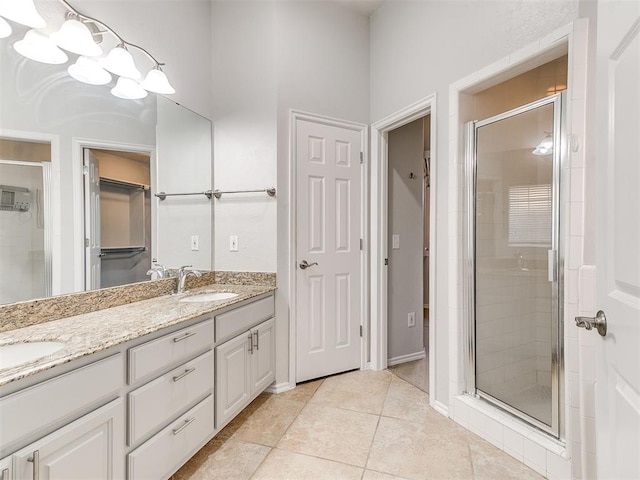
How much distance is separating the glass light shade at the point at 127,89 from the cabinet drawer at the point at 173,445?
1752 mm

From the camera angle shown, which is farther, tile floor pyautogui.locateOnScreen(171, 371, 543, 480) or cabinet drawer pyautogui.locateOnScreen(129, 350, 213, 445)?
tile floor pyautogui.locateOnScreen(171, 371, 543, 480)

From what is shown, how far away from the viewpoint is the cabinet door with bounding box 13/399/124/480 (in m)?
0.98

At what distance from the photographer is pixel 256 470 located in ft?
5.49

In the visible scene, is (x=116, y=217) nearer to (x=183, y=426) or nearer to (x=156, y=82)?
(x=156, y=82)

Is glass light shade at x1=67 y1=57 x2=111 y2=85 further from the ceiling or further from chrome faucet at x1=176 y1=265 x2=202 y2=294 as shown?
the ceiling

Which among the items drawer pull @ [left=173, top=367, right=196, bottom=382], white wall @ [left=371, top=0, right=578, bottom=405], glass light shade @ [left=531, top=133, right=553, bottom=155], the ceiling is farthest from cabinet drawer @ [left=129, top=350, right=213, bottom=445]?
the ceiling

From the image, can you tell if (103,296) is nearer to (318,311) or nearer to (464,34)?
(318,311)

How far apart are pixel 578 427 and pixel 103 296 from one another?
2365 millimetres

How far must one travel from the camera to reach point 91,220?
1734mm

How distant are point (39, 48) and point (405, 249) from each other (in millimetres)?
2776

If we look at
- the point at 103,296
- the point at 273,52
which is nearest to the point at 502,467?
the point at 103,296

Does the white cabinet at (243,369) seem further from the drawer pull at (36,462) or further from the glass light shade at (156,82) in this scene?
the glass light shade at (156,82)

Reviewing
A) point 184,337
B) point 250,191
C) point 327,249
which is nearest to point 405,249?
point 327,249

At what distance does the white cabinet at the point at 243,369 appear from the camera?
1870 mm
